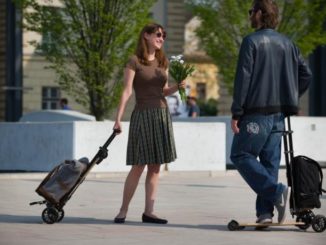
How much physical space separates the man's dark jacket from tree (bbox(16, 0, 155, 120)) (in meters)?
13.4

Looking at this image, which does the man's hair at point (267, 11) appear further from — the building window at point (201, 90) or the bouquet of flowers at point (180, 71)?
the building window at point (201, 90)

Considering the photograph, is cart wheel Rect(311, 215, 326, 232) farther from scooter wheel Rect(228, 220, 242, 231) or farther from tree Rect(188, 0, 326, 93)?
tree Rect(188, 0, 326, 93)

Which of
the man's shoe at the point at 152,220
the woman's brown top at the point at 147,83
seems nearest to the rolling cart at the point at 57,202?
the woman's brown top at the point at 147,83

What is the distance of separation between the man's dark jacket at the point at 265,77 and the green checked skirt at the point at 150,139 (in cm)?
121

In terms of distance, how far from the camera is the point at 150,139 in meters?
10.5

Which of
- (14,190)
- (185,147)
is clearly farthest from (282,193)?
(185,147)

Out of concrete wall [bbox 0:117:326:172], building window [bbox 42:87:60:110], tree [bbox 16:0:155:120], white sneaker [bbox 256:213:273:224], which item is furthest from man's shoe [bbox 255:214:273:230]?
building window [bbox 42:87:60:110]

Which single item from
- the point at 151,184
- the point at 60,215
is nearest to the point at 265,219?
the point at 151,184

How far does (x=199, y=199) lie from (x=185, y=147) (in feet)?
22.2

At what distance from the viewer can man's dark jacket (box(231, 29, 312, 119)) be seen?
947 cm

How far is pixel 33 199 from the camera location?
1372 cm

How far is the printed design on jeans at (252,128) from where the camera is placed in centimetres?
958

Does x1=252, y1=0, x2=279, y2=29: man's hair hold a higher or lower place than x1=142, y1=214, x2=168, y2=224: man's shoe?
higher

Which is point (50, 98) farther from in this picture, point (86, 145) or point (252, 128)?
point (252, 128)
